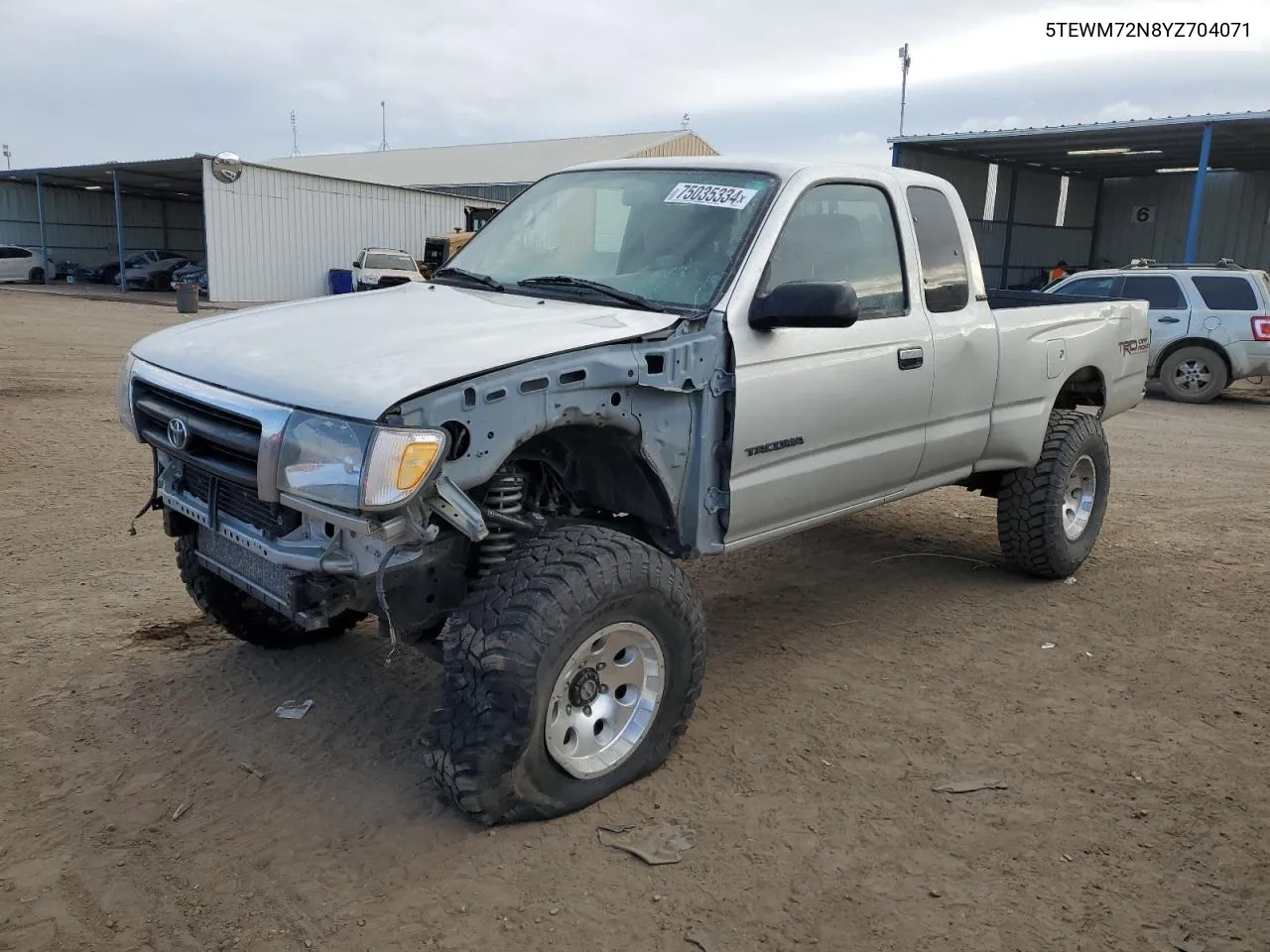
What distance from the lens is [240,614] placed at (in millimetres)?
→ 4352

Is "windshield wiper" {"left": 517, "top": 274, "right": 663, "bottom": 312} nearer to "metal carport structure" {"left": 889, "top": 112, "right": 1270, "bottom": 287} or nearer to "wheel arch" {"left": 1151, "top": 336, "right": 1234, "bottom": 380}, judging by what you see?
"wheel arch" {"left": 1151, "top": 336, "right": 1234, "bottom": 380}

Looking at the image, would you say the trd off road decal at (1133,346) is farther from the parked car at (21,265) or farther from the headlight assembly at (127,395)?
the parked car at (21,265)

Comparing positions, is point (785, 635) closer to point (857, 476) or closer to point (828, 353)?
point (857, 476)

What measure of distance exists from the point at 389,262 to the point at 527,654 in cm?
2775

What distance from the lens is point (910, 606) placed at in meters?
5.43

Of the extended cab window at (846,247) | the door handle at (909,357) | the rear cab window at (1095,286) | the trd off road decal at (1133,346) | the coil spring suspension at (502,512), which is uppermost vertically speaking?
the extended cab window at (846,247)

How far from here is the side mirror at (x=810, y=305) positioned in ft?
11.6

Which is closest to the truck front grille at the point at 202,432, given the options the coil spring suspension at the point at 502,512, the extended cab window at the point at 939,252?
the coil spring suspension at the point at 502,512

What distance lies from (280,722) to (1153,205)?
99.4 ft

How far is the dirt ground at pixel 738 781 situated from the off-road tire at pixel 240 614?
12cm

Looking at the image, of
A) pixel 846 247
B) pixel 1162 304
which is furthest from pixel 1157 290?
pixel 846 247

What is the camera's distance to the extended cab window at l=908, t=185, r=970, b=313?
467 centimetres

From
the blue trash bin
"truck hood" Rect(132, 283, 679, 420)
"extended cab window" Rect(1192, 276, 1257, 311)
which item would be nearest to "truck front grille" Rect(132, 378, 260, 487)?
"truck hood" Rect(132, 283, 679, 420)

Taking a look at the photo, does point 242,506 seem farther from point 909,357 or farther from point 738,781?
point 909,357
